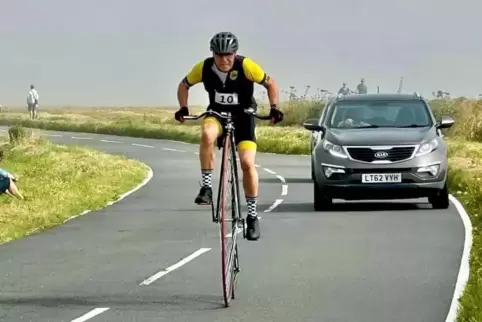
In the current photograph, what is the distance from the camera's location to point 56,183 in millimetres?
23969

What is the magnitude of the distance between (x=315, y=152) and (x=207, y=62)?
971 cm

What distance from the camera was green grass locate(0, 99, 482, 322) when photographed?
1258 centimetres

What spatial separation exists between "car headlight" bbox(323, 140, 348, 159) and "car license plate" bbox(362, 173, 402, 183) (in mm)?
461

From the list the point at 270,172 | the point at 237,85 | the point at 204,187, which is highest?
the point at 237,85

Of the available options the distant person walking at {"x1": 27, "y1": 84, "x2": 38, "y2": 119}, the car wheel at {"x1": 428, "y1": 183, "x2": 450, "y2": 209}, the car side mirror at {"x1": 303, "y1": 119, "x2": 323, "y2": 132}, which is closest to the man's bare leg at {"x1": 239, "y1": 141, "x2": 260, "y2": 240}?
the car wheel at {"x1": 428, "y1": 183, "x2": 450, "y2": 209}

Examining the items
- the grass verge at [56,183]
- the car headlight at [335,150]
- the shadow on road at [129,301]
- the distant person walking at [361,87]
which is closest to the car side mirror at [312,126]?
the car headlight at [335,150]

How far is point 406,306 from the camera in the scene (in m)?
10.5

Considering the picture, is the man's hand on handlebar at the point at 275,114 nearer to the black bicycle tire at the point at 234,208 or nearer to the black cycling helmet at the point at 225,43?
the black bicycle tire at the point at 234,208

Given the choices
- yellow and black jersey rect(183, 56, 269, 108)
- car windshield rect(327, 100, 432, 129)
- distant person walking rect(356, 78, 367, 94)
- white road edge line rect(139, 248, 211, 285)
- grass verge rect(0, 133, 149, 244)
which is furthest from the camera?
distant person walking rect(356, 78, 367, 94)

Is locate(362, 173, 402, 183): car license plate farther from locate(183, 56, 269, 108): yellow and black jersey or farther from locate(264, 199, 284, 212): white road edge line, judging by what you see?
locate(183, 56, 269, 108): yellow and black jersey

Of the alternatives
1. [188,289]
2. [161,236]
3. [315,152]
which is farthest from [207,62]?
[315,152]

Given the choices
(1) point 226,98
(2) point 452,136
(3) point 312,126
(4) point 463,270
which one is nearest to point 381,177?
(3) point 312,126

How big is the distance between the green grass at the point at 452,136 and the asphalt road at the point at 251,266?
31 centimetres

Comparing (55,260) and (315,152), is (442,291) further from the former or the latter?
(315,152)
